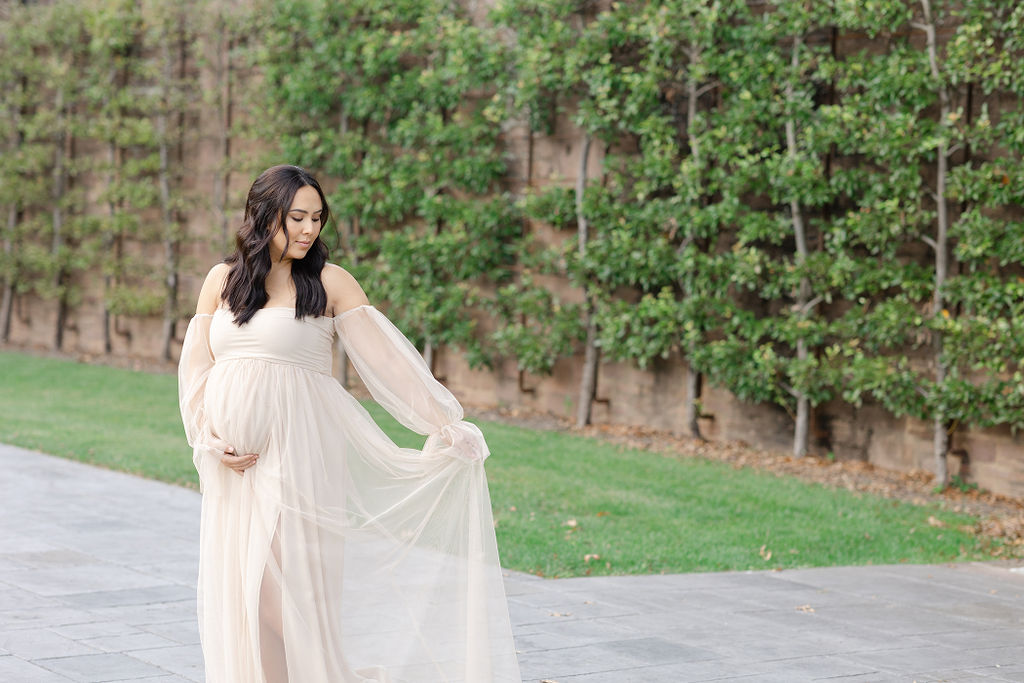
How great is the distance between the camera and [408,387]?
13.8 ft

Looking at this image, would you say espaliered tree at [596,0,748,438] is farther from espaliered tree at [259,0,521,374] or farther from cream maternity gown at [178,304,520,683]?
cream maternity gown at [178,304,520,683]

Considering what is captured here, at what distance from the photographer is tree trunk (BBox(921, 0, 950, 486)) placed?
9.55 metres

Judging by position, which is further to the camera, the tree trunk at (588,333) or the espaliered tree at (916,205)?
the tree trunk at (588,333)

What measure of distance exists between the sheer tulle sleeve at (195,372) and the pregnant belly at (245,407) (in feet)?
0.36

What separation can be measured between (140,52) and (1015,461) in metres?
12.9

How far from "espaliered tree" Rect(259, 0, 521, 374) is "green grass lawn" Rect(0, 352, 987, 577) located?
4.93 feet

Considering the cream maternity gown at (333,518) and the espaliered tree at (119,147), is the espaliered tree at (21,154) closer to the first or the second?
the espaliered tree at (119,147)

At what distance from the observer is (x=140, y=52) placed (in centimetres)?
1783

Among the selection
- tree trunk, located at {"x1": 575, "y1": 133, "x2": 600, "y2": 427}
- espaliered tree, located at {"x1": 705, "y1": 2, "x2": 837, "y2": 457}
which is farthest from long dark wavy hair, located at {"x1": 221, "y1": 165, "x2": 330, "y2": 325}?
tree trunk, located at {"x1": 575, "y1": 133, "x2": 600, "y2": 427}

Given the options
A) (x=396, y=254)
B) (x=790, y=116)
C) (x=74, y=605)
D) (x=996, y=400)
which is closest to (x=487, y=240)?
(x=396, y=254)

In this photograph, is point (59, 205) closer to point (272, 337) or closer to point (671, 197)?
point (671, 197)

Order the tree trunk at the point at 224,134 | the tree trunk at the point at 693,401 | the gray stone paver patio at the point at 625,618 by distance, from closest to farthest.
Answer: the gray stone paver patio at the point at 625,618 < the tree trunk at the point at 693,401 < the tree trunk at the point at 224,134

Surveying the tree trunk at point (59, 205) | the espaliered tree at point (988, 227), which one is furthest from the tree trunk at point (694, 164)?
the tree trunk at point (59, 205)

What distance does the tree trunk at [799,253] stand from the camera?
34.1 ft
